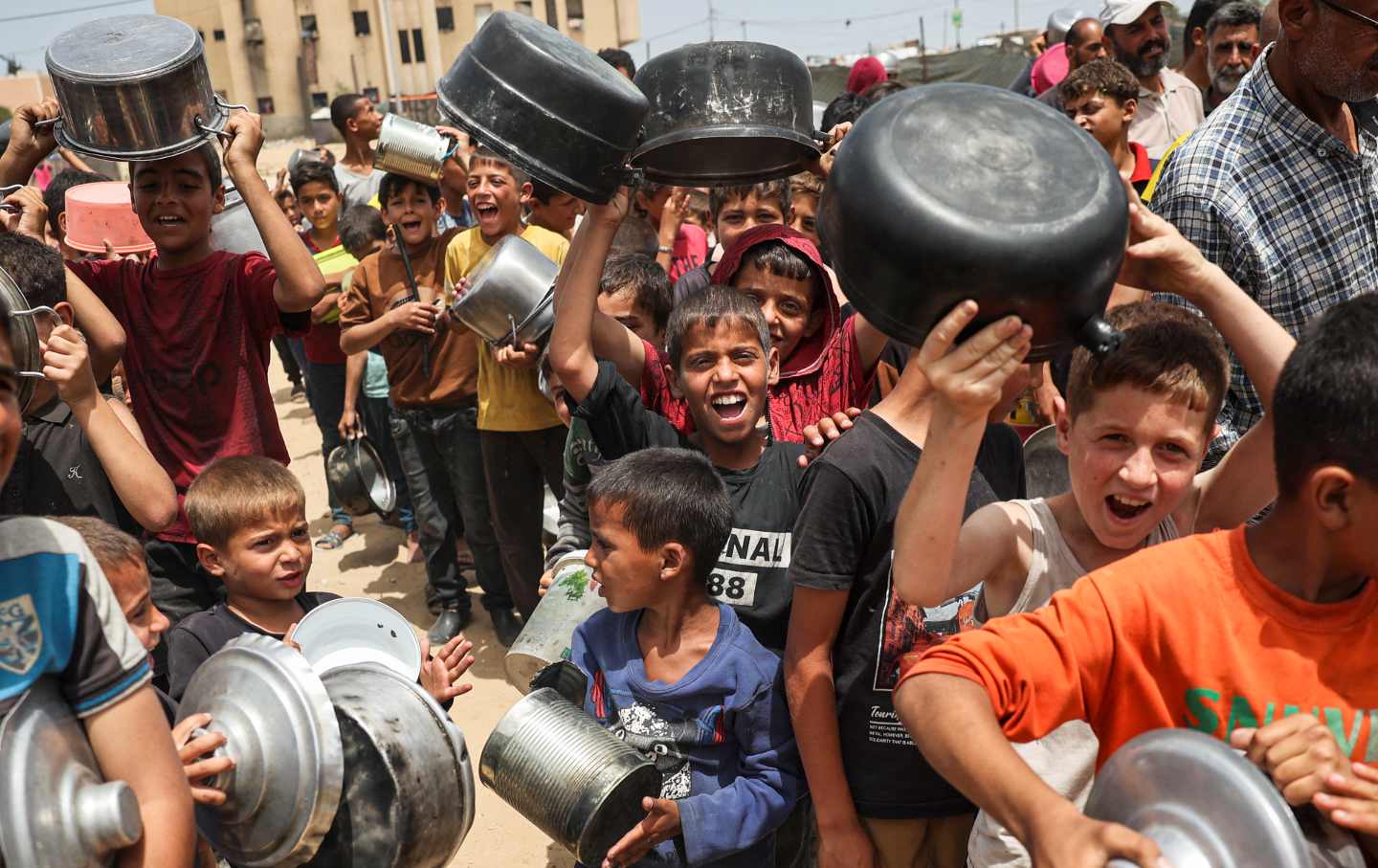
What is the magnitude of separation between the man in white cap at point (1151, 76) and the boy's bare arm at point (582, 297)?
419 centimetres

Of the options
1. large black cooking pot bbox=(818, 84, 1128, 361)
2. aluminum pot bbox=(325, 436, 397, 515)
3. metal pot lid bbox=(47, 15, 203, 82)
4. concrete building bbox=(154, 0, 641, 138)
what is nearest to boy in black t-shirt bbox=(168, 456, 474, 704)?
metal pot lid bbox=(47, 15, 203, 82)

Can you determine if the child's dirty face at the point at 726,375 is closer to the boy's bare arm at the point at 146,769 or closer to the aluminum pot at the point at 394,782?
the aluminum pot at the point at 394,782

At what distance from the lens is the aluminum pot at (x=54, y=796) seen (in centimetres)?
136

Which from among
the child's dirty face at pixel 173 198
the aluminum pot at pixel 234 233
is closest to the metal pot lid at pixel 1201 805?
the child's dirty face at pixel 173 198

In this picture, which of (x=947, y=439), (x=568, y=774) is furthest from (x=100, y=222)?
(x=947, y=439)

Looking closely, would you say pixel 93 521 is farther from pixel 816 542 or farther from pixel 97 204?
pixel 97 204

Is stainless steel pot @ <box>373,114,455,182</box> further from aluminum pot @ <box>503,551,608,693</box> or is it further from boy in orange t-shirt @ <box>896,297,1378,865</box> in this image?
boy in orange t-shirt @ <box>896,297,1378,865</box>

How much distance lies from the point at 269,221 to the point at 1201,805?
299 cm

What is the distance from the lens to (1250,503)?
2.09 m

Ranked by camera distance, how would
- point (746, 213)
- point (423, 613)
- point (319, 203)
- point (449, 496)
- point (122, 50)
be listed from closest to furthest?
point (122, 50) → point (746, 213) → point (449, 496) → point (423, 613) → point (319, 203)

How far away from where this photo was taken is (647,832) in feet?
7.85

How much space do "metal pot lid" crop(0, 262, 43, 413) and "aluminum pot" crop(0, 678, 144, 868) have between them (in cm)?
45

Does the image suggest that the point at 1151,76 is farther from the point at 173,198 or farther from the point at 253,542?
the point at 253,542

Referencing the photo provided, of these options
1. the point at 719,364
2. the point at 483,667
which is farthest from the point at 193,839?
the point at 483,667
